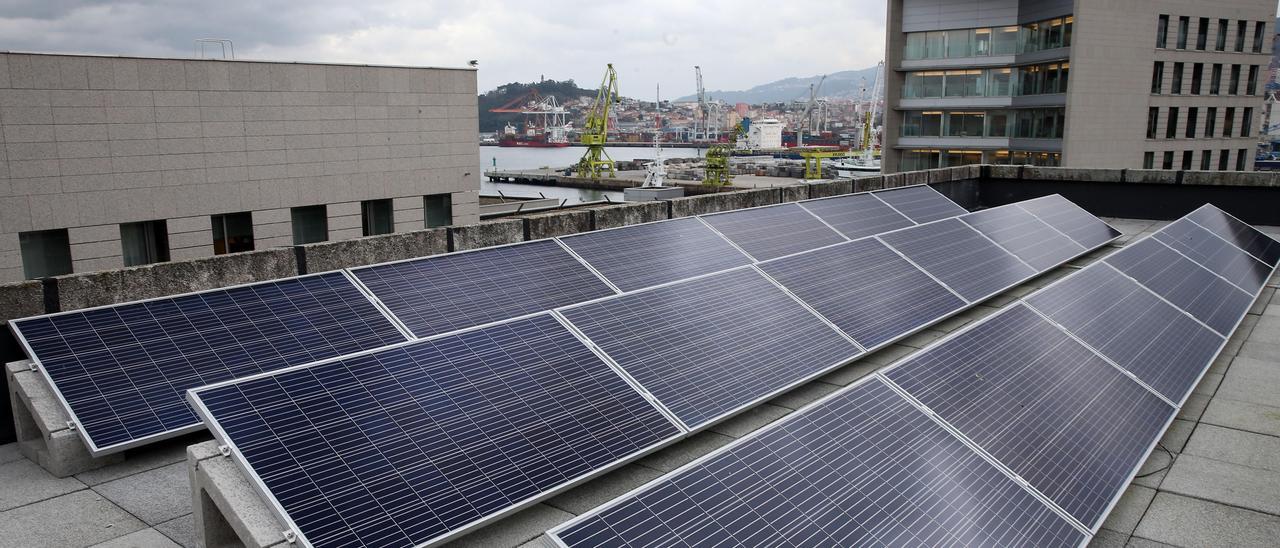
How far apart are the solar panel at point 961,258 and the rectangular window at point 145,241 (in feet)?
73.2

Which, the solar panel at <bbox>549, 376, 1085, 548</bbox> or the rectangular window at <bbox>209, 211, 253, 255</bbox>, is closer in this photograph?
the solar panel at <bbox>549, 376, 1085, 548</bbox>

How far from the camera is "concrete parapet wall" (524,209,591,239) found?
38.2 feet

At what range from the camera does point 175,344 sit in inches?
259

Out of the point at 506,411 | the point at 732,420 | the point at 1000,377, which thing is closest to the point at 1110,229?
the point at 1000,377

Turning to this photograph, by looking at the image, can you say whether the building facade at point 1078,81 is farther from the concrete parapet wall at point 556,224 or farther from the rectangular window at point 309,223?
the concrete parapet wall at point 556,224

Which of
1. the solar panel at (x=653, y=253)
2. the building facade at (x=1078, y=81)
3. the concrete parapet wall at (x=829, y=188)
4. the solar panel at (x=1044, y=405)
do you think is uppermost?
the building facade at (x=1078, y=81)

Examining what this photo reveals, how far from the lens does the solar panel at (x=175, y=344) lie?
6012 mm

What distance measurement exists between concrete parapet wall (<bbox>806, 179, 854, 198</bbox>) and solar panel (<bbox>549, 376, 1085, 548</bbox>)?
40.7ft

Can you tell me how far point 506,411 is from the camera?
5.93m

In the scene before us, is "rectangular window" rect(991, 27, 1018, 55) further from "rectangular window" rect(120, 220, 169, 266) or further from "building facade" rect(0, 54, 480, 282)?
"rectangular window" rect(120, 220, 169, 266)

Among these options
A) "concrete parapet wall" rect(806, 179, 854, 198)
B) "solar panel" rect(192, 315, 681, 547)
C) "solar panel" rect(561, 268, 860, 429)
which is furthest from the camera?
"concrete parapet wall" rect(806, 179, 854, 198)

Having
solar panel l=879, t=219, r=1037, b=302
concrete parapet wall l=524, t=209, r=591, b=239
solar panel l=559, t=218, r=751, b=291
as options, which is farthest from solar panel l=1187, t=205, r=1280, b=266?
concrete parapet wall l=524, t=209, r=591, b=239

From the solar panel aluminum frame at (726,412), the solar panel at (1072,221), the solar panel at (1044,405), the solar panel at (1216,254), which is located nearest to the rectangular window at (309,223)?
the solar panel aluminum frame at (726,412)

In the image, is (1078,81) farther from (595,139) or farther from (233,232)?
(595,139)
